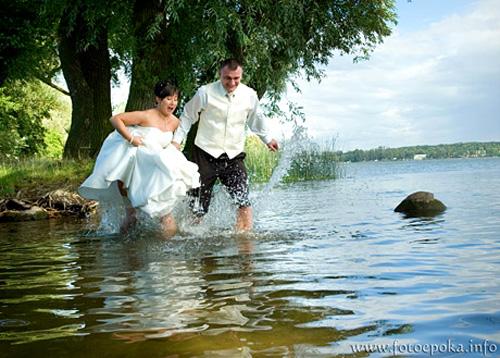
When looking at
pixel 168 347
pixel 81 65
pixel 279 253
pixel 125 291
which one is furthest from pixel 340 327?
pixel 81 65

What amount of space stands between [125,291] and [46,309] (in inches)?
26.0

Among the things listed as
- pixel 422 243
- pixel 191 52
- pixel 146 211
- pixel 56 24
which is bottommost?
pixel 422 243

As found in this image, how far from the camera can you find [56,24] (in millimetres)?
22484

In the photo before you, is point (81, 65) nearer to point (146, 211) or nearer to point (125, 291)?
point (146, 211)

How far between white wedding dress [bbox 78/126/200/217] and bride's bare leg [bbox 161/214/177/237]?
0.25m

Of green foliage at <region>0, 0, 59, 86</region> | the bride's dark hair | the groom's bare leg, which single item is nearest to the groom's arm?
the bride's dark hair

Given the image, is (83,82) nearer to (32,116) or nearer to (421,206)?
(421,206)

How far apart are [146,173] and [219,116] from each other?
3.83 feet

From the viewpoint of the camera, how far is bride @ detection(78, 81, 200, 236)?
7973 mm

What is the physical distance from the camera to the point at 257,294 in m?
4.38

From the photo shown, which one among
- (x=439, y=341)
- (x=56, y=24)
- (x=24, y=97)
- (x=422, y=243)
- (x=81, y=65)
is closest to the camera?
(x=439, y=341)

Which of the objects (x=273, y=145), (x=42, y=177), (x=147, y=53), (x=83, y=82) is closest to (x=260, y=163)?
(x=83, y=82)

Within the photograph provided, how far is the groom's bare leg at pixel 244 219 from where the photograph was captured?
844cm

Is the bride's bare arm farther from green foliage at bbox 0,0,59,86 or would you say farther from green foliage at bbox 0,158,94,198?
green foliage at bbox 0,0,59,86
